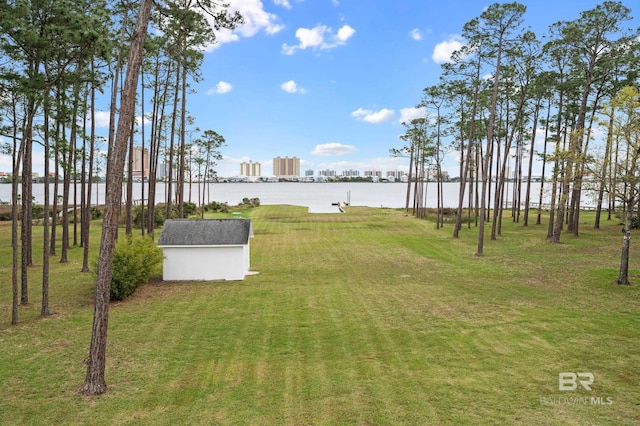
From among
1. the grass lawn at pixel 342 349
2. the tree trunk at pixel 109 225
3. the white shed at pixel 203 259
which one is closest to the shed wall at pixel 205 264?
the white shed at pixel 203 259

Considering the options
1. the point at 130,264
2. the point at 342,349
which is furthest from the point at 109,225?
the point at 130,264

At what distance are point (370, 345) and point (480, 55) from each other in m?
22.7

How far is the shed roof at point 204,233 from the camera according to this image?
794 inches

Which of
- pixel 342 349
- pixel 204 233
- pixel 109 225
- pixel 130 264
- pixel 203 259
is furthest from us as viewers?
pixel 204 233

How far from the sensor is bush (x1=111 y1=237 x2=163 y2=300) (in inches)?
645

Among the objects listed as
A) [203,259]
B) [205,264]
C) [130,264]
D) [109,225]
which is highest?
[109,225]

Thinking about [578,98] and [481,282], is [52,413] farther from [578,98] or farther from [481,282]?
[578,98]

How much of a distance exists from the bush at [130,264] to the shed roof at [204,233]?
4.62 ft

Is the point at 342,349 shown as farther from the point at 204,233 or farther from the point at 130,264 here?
the point at 204,233

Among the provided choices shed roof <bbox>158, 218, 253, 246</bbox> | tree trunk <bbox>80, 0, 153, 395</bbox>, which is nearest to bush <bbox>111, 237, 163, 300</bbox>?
shed roof <bbox>158, 218, 253, 246</bbox>

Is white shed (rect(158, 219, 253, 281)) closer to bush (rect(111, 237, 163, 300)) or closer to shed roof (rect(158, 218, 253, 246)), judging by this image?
shed roof (rect(158, 218, 253, 246))

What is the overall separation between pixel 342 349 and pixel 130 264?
10.1 meters

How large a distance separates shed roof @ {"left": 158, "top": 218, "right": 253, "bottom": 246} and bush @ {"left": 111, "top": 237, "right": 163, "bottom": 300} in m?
1.41

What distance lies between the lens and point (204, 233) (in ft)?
67.5
